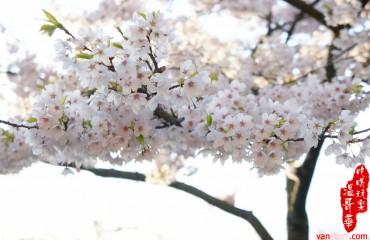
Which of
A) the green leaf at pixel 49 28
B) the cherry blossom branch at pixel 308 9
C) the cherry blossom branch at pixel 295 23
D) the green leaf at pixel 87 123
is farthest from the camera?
the cherry blossom branch at pixel 295 23

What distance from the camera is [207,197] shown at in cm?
612

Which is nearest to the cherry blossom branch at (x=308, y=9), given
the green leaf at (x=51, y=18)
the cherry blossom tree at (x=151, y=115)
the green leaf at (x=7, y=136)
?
the cherry blossom tree at (x=151, y=115)

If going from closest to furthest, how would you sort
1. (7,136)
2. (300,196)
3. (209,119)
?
(209,119) → (7,136) → (300,196)

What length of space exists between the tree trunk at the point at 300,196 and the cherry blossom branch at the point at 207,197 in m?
0.78

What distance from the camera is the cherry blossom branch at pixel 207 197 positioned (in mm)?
6043

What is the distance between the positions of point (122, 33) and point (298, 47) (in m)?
6.67

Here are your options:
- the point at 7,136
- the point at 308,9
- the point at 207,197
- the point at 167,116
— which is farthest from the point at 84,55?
the point at 308,9

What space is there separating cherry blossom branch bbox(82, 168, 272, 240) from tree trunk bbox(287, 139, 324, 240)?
78 centimetres

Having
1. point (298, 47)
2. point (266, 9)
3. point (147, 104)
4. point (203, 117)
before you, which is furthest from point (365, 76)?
point (147, 104)

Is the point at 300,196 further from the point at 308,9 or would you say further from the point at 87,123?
the point at 87,123

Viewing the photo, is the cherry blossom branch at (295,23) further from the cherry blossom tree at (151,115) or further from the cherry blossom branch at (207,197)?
the cherry blossom tree at (151,115)

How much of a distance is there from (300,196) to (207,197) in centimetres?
179

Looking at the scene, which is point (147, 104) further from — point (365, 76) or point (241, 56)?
point (241, 56)

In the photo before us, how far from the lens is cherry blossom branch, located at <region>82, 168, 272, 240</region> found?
6043 mm
